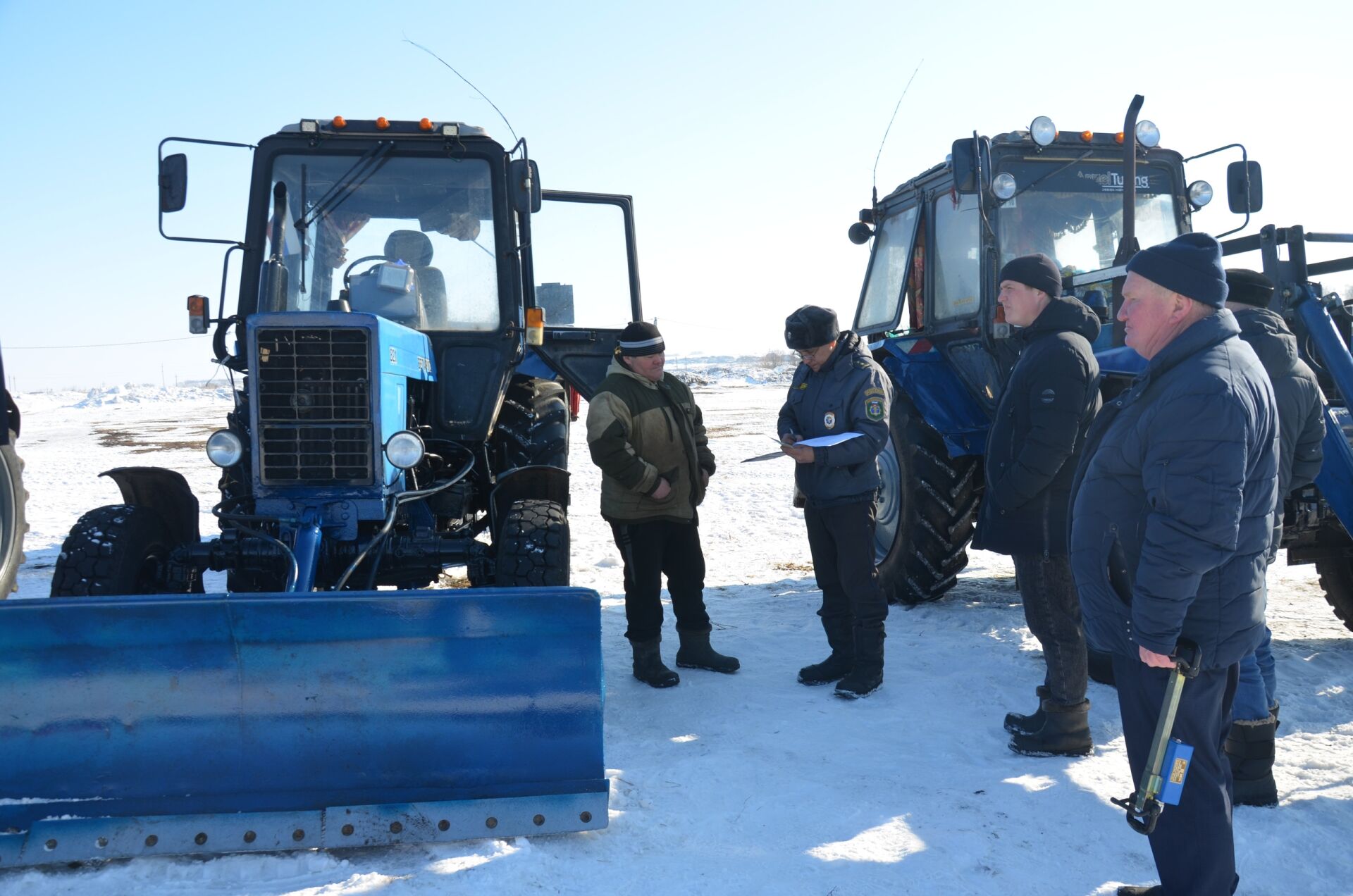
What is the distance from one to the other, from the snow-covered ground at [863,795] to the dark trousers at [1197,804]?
14.1 inches

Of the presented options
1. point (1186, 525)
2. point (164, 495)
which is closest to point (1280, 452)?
point (1186, 525)

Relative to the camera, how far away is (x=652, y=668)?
15.1 feet

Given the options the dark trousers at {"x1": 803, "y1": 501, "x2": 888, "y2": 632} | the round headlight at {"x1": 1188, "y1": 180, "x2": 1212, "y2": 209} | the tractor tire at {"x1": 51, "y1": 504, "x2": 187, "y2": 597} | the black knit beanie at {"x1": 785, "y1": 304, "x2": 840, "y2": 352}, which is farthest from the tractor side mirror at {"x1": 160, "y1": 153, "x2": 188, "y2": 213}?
the round headlight at {"x1": 1188, "y1": 180, "x2": 1212, "y2": 209}

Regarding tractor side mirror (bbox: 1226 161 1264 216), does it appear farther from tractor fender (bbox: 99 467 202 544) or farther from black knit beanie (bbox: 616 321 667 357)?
tractor fender (bbox: 99 467 202 544)

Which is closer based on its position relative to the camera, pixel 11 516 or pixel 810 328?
pixel 810 328

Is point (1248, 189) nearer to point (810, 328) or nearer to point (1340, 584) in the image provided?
point (1340, 584)

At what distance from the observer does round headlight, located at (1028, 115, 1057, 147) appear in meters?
5.54

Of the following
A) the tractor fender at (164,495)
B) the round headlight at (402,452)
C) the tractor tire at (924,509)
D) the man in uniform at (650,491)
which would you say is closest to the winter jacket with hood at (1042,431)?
the man in uniform at (650,491)

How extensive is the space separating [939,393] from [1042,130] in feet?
5.14

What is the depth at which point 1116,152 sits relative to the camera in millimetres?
5898

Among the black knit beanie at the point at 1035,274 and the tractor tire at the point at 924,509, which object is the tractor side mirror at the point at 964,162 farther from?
the black knit beanie at the point at 1035,274

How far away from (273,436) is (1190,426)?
11.2 feet

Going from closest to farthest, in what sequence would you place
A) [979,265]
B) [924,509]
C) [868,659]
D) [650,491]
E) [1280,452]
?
[1280,452] → [868,659] → [650,491] → [924,509] → [979,265]

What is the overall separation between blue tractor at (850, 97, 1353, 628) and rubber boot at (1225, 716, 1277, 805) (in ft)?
8.04
